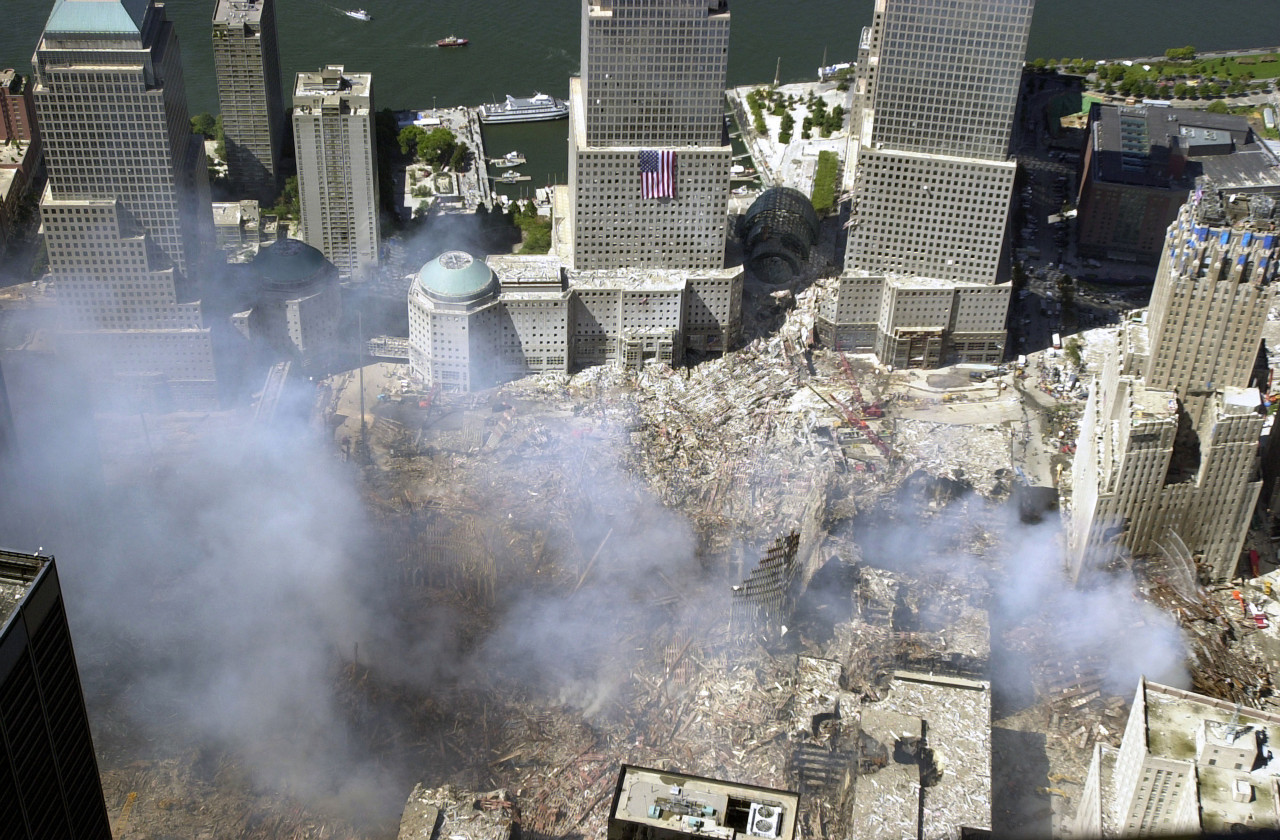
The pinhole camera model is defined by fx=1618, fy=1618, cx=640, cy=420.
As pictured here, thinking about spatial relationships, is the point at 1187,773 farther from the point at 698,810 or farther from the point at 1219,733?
the point at 698,810

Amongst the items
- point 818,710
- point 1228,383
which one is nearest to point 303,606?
point 818,710

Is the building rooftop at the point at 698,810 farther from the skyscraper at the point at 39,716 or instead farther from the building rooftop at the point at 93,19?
the building rooftop at the point at 93,19

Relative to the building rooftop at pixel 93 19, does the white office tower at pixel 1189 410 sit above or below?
below

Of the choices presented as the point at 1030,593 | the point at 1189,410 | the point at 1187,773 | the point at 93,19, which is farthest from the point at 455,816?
the point at 93,19

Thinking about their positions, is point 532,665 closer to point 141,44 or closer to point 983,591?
point 983,591

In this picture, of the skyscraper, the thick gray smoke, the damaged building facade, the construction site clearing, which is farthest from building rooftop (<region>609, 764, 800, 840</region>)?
the thick gray smoke

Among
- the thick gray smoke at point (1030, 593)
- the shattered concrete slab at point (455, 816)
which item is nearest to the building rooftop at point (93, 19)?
the shattered concrete slab at point (455, 816)
